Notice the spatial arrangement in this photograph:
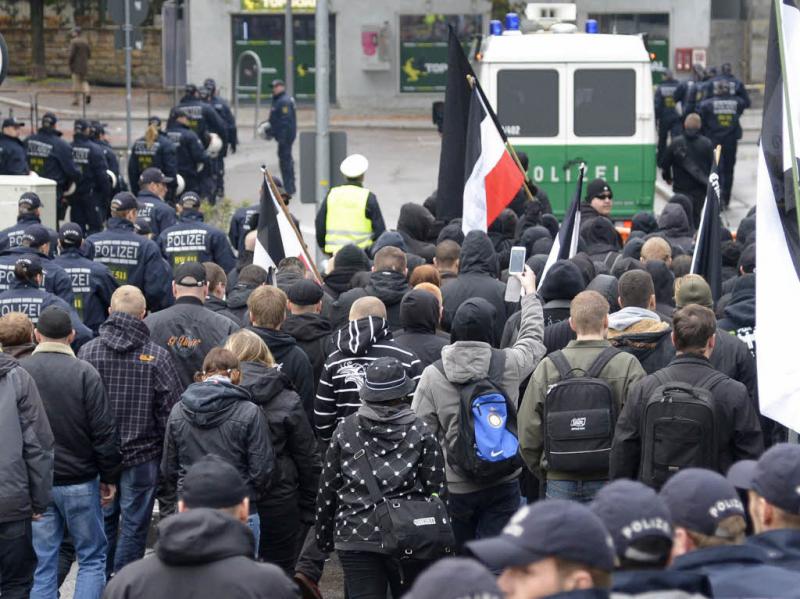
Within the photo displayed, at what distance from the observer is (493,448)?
7.39 m

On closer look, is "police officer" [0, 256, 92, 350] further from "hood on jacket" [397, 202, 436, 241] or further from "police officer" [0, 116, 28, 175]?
"police officer" [0, 116, 28, 175]

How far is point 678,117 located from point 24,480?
18.8m

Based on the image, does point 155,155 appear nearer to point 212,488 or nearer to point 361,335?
point 361,335

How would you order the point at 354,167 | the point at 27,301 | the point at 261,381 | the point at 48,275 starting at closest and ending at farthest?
the point at 261,381, the point at 27,301, the point at 48,275, the point at 354,167

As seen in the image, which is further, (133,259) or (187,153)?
(187,153)

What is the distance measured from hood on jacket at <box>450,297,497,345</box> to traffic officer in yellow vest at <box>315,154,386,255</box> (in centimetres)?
547

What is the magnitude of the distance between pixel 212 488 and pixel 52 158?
46.7ft

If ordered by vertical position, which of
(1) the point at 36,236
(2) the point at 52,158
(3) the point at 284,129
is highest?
(3) the point at 284,129

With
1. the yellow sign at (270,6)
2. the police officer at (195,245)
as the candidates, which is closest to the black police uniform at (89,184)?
the police officer at (195,245)

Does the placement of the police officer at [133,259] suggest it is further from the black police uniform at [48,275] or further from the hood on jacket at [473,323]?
the hood on jacket at [473,323]

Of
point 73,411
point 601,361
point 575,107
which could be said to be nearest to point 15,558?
point 73,411

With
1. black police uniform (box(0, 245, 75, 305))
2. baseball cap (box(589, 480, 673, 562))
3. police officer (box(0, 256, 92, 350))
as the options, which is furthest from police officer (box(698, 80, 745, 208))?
baseball cap (box(589, 480, 673, 562))

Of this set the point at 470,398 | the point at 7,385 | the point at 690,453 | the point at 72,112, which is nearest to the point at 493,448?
the point at 470,398

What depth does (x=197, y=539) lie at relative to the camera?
486 centimetres
